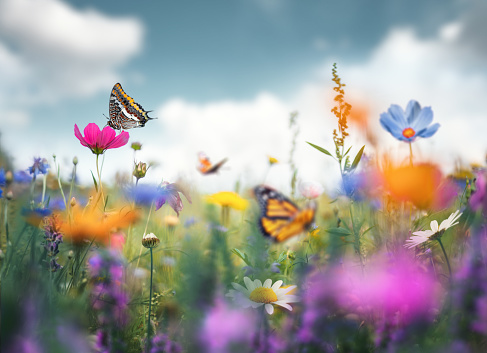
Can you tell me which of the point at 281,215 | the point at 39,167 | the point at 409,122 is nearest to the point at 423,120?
the point at 409,122

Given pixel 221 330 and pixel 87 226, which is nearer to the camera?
pixel 221 330

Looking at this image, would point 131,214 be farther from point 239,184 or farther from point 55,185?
point 55,185

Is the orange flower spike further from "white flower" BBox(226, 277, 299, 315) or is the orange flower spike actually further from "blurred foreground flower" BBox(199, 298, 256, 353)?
"blurred foreground flower" BBox(199, 298, 256, 353)

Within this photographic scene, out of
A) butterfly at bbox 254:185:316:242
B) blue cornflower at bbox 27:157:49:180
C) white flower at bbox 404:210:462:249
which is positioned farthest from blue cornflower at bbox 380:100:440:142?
blue cornflower at bbox 27:157:49:180

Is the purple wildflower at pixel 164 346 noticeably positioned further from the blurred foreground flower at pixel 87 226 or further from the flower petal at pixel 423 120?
the flower petal at pixel 423 120

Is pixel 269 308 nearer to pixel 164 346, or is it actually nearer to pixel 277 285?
pixel 277 285

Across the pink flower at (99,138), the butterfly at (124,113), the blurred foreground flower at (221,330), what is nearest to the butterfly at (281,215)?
the blurred foreground flower at (221,330)
